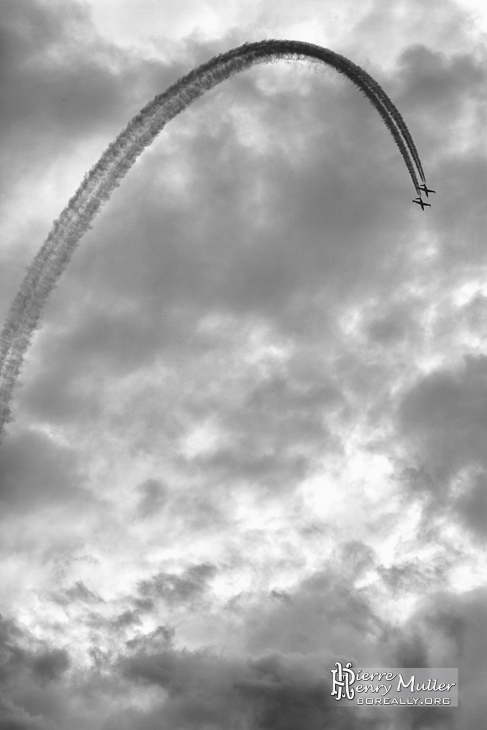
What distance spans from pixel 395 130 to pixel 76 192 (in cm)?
3879

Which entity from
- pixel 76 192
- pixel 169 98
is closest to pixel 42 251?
pixel 76 192

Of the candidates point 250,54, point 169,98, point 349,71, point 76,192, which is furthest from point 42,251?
point 349,71

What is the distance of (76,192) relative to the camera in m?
133

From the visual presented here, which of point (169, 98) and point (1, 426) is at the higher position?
point (169, 98)

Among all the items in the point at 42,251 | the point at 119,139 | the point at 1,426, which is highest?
the point at 119,139

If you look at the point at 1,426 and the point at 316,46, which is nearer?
the point at 316,46

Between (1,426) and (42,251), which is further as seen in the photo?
(1,426)

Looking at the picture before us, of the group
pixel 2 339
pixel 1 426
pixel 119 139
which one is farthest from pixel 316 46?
pixel 1 426

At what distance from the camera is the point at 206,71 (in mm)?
131000

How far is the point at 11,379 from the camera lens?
13900cm

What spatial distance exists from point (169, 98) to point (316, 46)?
18.6 metres

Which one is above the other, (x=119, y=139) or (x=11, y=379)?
(x=119, y=139)

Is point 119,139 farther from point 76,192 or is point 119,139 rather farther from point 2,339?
point 2,339

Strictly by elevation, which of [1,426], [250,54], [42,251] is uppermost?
[250,54]
